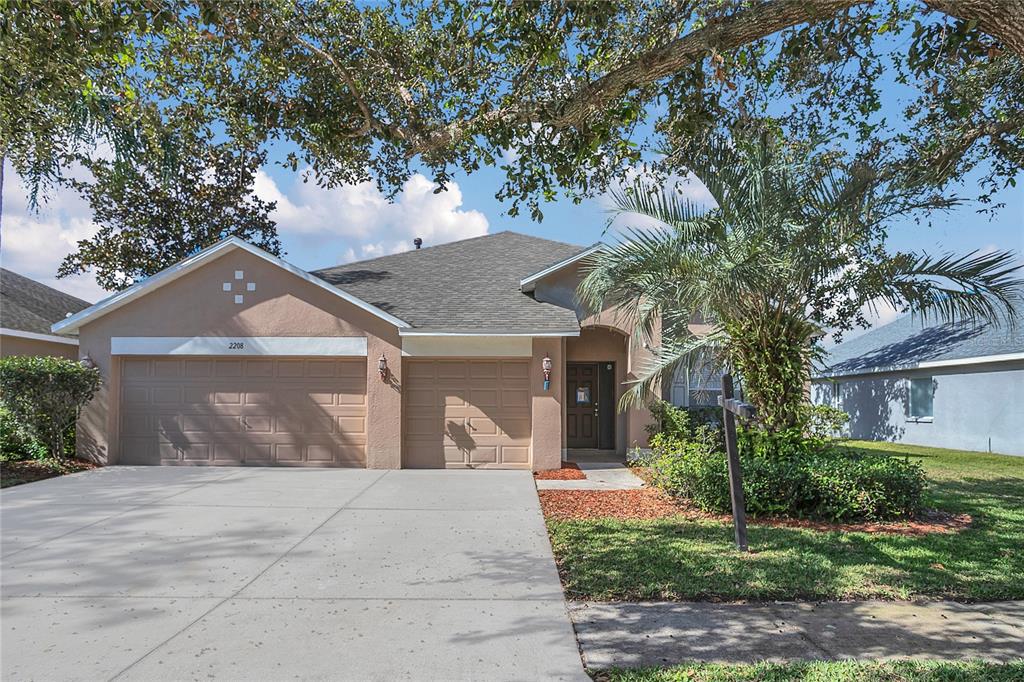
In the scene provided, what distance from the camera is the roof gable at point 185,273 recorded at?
42.2 feet

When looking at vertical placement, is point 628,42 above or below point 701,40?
above

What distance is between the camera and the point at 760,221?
8.98 metres

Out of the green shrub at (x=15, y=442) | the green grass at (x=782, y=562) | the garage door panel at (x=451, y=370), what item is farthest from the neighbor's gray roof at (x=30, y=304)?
the green grass at (x=782, y=562)

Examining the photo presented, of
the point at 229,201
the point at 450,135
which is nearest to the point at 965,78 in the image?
the point at 450,135

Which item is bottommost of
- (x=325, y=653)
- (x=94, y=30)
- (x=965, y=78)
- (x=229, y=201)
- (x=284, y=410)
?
(x=325, y=653)

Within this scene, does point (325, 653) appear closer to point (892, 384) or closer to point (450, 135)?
point (450, 135)

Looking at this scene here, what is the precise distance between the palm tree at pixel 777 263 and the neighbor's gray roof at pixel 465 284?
3522 millimetres

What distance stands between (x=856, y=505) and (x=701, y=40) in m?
6.30

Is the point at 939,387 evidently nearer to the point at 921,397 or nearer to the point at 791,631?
the point at 921,397

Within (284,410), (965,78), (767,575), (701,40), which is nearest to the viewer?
(701,40)

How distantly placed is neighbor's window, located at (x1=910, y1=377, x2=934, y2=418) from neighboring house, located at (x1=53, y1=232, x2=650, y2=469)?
14.1 meters

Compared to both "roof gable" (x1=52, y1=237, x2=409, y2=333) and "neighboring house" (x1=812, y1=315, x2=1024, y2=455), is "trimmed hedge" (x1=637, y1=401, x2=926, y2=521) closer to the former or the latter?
"neighboring house" (x1=812, y1=315, x2=1024, y2=455)

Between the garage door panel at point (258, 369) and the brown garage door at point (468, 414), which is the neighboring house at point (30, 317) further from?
the brown garage door at point (468, 414)

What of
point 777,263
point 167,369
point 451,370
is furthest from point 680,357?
point 167,369
